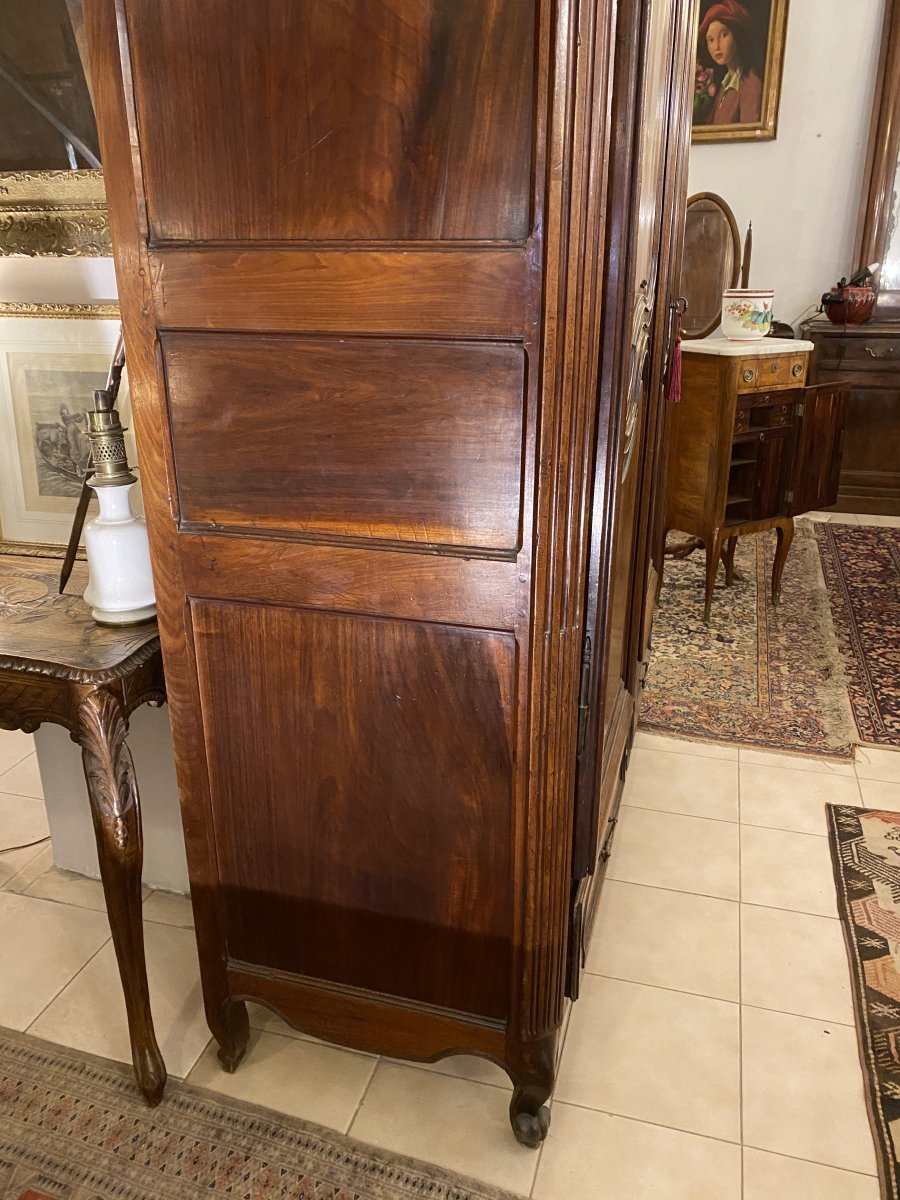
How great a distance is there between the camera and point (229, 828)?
1380mm

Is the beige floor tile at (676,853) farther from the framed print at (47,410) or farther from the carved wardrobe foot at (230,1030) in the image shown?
the framed print at (47,410)

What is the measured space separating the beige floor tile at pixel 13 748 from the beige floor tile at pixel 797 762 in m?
1.95

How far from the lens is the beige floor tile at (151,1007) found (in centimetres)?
159

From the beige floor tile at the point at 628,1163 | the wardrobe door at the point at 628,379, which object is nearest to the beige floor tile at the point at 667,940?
the wardrobe door at the point at 628,379

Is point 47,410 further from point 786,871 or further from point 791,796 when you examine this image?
point 791,796

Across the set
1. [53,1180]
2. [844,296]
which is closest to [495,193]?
[53,1180]

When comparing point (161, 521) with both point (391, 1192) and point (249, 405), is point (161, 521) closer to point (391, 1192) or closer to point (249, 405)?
point (249, 405)

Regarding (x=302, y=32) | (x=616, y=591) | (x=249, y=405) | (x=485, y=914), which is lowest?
(x=485, y=914)

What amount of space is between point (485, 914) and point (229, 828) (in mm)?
409

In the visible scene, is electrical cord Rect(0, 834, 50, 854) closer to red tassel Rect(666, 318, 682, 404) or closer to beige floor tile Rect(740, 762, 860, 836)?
beige floor tile Rect(740, 762, 860, 836)

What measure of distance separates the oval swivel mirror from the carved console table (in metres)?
3.17

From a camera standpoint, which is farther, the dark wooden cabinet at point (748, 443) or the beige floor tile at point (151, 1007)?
the dark wooden cabinet at point (748, 443)

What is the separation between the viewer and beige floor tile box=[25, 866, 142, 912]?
1.93 m

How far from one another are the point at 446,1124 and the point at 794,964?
76 cm
